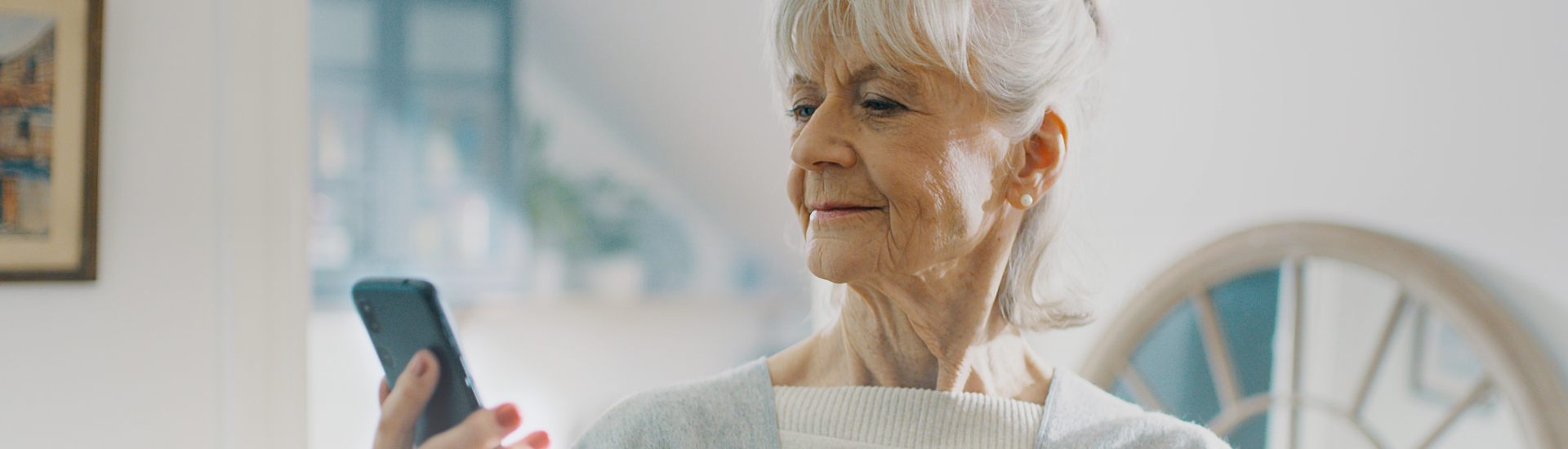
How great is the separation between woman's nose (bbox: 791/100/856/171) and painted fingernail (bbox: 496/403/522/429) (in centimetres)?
28

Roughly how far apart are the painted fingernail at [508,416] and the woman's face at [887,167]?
0.25 m

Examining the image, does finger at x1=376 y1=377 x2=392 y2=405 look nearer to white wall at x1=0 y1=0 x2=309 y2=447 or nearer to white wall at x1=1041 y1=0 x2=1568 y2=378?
white wall at x1=1041 y1=0 x2=1568 y2=378

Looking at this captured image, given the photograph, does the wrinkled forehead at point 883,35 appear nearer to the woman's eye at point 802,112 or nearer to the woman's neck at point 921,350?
the woman's eye at point 802,112

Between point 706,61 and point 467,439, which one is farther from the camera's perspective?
point 706,61

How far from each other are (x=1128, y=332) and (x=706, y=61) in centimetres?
123

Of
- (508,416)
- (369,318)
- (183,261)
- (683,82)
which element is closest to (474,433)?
(508,416)

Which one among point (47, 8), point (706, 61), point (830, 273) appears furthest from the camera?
point (706, 61)

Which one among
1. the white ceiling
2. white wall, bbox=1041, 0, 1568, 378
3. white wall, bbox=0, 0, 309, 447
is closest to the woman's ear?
white wall, bbox=1041, 0, 1568, 378

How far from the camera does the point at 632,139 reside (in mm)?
2354

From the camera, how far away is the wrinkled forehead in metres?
0.54

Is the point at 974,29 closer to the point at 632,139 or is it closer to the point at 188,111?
the point at 188,111

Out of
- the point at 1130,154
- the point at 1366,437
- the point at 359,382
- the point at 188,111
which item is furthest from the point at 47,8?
the point at 1366,437

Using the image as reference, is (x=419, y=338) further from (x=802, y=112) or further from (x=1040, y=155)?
(x=1040, y=155)

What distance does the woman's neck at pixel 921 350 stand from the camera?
0.64 metres
